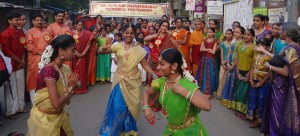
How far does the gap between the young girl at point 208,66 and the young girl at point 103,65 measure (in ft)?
9.69

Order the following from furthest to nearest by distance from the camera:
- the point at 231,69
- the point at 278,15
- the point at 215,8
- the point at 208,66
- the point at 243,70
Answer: the point at 215,8 → the point at 278,15 → the point at 208,66 → the point at 231,69 → the point at 243,70

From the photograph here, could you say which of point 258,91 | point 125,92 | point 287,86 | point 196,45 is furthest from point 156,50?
point 287,86

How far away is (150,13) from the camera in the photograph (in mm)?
13406

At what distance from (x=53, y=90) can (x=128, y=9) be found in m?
10.8

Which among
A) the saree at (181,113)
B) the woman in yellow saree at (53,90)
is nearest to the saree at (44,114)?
the woman in yellow saree at (53,90)

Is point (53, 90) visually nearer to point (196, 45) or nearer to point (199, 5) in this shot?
point (196, 45)

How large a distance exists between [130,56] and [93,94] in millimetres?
3818

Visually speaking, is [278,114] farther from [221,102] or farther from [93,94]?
[93,94]

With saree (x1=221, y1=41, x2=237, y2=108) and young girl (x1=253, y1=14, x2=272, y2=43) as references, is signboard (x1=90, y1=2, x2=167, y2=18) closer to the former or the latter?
saree (x1=221, y1=41, x2=237, y2=108)

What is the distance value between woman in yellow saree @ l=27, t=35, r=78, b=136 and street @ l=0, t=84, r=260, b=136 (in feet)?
7.02

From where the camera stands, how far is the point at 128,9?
→ 13.4 metres

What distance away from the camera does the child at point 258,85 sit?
5.21 meters

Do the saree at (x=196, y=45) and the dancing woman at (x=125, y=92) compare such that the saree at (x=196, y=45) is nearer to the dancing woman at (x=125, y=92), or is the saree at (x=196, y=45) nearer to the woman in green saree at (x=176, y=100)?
the dancing woman at (x=125, y=92)

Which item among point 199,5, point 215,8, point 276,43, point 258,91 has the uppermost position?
point 199,5
